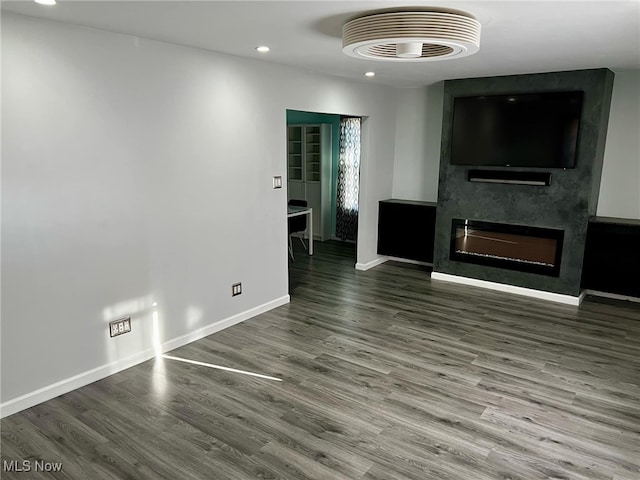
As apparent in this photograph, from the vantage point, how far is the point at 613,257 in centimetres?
485

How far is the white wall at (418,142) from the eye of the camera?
6270 mm

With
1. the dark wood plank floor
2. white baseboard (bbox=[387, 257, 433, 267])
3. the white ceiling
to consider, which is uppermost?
the white ceiling

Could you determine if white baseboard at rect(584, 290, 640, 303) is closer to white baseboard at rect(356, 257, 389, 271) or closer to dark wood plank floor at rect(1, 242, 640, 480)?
dark wood plank floor at rect(1, 242, 640, 480)

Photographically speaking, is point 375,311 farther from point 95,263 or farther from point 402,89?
point 402,89

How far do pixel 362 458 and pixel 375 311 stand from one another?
231 cm

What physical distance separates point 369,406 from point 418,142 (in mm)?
4343

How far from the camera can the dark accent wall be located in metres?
4.64

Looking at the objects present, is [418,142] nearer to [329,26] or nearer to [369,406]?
[329,26]

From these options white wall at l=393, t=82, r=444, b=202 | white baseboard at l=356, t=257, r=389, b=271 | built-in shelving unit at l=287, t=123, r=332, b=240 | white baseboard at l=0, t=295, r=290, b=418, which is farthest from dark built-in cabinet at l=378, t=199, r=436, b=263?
white baseboard at l=0, t=295, r=290, b=418

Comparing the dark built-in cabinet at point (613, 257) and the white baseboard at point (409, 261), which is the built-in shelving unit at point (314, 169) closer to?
the white baseboard at point (409, 261)

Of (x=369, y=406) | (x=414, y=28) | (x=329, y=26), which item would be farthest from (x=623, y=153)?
(x=369, y=406)

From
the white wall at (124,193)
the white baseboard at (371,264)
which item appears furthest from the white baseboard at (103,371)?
the white baseboard at (371,264)

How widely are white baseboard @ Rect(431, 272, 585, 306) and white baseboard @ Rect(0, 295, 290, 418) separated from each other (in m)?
2.55

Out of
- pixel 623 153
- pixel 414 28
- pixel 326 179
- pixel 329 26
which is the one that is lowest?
pixel 326 179
